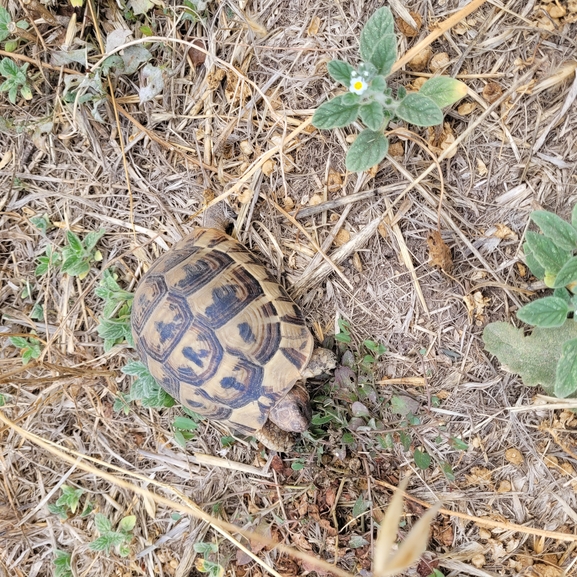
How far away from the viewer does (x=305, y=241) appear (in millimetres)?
2414

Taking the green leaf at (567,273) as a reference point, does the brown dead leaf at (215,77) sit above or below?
above

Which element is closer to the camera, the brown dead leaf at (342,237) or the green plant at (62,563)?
the brown dead leaf at (342,237)

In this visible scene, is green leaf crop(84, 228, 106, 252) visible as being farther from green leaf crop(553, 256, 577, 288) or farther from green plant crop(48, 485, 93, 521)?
green leaf crop(553, 256, 577, 288)

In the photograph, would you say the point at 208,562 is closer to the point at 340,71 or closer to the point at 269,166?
the point at 269,166

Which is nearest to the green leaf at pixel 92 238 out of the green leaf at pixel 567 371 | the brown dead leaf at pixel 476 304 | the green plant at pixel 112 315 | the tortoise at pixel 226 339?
the green plant at pixel 112 315

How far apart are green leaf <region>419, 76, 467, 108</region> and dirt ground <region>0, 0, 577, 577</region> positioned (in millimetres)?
179

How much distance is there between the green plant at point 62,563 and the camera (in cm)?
269

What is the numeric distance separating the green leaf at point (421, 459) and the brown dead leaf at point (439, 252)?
0.79 m

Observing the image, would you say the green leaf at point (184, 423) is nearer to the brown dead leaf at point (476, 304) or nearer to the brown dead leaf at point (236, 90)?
the brown dead leaf at point (476, 304)

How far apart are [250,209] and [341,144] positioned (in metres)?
0.52

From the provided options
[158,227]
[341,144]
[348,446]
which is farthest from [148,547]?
[341,144]

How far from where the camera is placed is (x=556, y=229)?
Result: 72.7 inches

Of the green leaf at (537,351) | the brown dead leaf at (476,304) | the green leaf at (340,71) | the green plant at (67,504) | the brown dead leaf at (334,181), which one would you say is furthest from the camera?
the green plant at (67,504)

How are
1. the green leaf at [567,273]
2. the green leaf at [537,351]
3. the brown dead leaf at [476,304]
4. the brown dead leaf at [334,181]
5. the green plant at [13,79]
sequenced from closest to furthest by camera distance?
1. the green leaf at [567,273]
2. the green leaf at [537,351]
3. the brown dead leaf at [476,304]
4. the brown dead leaf at [334,181]
5. the green plant at [13,79]
